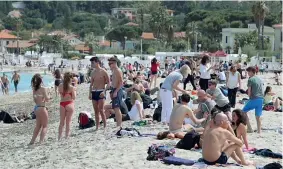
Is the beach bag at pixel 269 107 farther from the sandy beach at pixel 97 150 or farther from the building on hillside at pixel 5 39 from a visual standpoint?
A: the building on hillside at pixel 5 39

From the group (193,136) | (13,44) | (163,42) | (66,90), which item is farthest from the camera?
(13,44)

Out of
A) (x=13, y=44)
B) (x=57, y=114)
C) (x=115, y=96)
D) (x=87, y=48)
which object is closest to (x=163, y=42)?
(x=87, y=48)

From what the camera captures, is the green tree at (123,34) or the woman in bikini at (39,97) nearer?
the woman in bikini at (39,97)

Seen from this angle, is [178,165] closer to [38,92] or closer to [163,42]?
[38,92]

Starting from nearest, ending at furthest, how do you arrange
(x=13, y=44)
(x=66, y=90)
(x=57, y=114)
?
(x=66, y=90) → (x=57, y=114) → (x=13, y=44)

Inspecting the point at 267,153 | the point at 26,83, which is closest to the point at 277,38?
the point at 26,83

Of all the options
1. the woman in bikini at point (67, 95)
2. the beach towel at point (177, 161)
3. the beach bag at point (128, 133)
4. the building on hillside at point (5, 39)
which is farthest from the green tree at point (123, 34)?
the beach towel at point (177, 161)

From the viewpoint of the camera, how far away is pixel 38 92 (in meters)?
9.62

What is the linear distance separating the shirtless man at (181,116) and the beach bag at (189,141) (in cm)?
50

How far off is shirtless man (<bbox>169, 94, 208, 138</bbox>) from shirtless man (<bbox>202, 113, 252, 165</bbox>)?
5.45 ft

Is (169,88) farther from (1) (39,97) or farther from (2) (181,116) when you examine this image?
(1) (39,97)

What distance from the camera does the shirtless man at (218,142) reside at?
7102 mm

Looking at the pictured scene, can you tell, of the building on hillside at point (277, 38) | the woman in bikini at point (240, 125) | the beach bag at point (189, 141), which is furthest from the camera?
the building on hillside at point (277, 38)

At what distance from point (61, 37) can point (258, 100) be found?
83102 mm
